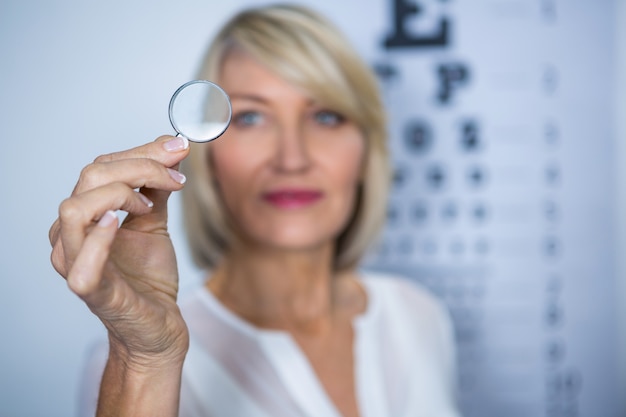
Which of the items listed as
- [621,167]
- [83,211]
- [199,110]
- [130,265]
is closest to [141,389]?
[130,265]

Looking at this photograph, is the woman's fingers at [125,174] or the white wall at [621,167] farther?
the white wall at [621,167]

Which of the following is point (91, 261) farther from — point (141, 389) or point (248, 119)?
point (248, 119)

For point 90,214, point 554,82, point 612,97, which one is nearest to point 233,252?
point 90,214

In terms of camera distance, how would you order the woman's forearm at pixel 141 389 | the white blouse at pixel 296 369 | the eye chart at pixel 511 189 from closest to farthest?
1. the woman's forearm at pixel 141 389
2. the white blouse at pixel 296 369
3. the eye chart at pixel 511 189

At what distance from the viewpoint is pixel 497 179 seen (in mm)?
2031

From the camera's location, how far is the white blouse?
1.21m

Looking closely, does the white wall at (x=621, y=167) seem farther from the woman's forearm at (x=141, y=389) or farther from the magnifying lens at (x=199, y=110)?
the woman's forearm at (x=141, y=389)

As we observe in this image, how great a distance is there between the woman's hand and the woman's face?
59 centimetres

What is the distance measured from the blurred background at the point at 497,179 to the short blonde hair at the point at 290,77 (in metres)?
0.22

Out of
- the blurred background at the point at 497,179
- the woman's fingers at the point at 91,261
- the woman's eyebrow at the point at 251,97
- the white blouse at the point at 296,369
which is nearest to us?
the woman's fingers at the point at 91,261

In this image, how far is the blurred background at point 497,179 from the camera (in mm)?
1757

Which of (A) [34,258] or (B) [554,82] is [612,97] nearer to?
(B) [554,82]

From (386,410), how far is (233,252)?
1.74ft

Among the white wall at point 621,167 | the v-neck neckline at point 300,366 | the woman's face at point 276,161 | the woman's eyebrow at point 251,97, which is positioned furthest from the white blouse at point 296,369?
the white wall at point 621,167
